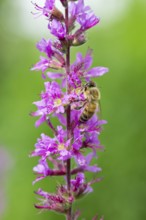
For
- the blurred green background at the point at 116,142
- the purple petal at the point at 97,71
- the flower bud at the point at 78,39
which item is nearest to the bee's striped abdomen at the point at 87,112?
the purple petal at the point at 97,71

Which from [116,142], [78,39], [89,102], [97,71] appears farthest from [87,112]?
[116,142]

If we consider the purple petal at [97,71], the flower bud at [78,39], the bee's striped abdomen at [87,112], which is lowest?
the bee's striped abdomen at [87,112]

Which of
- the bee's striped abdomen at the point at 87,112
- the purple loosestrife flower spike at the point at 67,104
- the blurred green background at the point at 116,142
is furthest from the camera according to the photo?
the blurred green background at the point at 116,142

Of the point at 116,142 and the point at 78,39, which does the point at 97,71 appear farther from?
the point at 116,142

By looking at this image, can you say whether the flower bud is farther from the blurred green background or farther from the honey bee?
the blurred green background

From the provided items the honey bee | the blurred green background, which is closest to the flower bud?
the honey bee

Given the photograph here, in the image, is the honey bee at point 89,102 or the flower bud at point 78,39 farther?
the honey bee at point 89,102

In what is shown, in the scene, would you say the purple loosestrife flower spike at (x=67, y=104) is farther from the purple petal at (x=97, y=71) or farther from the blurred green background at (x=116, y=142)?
the blurred green background at (x=116, y=142)

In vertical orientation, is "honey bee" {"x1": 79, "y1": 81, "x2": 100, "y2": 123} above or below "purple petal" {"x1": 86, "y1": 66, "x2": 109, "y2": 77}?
below

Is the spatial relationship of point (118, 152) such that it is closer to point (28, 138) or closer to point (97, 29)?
point (28, 138)
